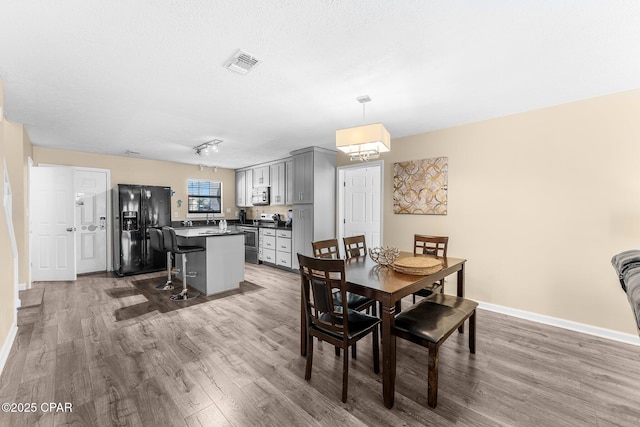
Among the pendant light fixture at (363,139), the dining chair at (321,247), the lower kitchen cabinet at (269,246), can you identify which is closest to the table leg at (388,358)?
the dining chair at (321,247)

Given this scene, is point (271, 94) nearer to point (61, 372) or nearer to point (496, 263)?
point (61, 372)

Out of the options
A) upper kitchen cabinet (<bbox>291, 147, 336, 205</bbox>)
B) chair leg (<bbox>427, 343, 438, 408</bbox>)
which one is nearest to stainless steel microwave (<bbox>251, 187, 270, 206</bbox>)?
upper kitchen cabinet (<bbox>291, 147, 336, 205</bbox>)

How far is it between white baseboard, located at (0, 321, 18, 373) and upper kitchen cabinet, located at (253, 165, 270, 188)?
4.57 meters

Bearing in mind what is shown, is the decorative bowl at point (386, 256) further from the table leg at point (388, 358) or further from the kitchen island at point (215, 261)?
the kitchen island at point (215, 261)

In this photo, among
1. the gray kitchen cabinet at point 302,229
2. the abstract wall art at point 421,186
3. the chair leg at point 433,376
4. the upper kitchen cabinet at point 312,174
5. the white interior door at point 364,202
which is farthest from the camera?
the gray kitchen cabinet at point 302,229

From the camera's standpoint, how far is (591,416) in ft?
5.60

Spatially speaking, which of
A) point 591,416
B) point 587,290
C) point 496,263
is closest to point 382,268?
point 591,416

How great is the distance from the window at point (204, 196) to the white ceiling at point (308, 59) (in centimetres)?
326

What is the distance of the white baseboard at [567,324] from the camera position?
8.80ft

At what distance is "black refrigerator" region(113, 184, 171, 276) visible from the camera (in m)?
5.21

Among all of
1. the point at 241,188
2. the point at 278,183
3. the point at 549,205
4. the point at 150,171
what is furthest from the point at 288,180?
the point at 549,205

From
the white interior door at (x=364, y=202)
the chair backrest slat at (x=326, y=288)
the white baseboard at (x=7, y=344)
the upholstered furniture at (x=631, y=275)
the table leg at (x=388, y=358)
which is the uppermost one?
the white interior door at (x=364, y=202)

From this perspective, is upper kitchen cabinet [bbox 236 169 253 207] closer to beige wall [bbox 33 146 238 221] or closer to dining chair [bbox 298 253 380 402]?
beige wall [bbox 33 146 238 221]

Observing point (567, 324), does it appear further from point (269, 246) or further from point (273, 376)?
point (269, 246)
